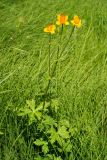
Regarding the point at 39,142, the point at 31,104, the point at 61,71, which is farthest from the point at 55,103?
the point at 61,71

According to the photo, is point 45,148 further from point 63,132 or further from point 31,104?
point 31,104

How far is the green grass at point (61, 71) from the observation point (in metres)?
2.14

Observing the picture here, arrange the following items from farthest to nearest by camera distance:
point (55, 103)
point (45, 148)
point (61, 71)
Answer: point (61, 71), point (55, 103), point (45, 148)

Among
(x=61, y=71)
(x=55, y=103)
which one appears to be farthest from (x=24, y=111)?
(x=61, y=71)

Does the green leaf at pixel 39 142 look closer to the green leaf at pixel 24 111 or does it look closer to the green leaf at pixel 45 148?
the green leaf at pixel 45 148

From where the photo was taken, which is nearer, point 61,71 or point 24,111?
point 24,111

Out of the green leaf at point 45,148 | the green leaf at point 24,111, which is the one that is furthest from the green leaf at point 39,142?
the green leaf at point 24,111

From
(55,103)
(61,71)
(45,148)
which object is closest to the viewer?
(45,148)

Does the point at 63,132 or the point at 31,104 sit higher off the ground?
the point at 31,104

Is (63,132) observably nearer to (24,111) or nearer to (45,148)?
(45,148)

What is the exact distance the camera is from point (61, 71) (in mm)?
2719

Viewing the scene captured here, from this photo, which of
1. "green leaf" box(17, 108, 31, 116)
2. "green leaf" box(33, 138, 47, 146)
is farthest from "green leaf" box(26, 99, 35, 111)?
"green leaf" box(33, 138, 47, 146)

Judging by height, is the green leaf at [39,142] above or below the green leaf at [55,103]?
below

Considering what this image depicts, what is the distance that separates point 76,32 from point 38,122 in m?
1.21
